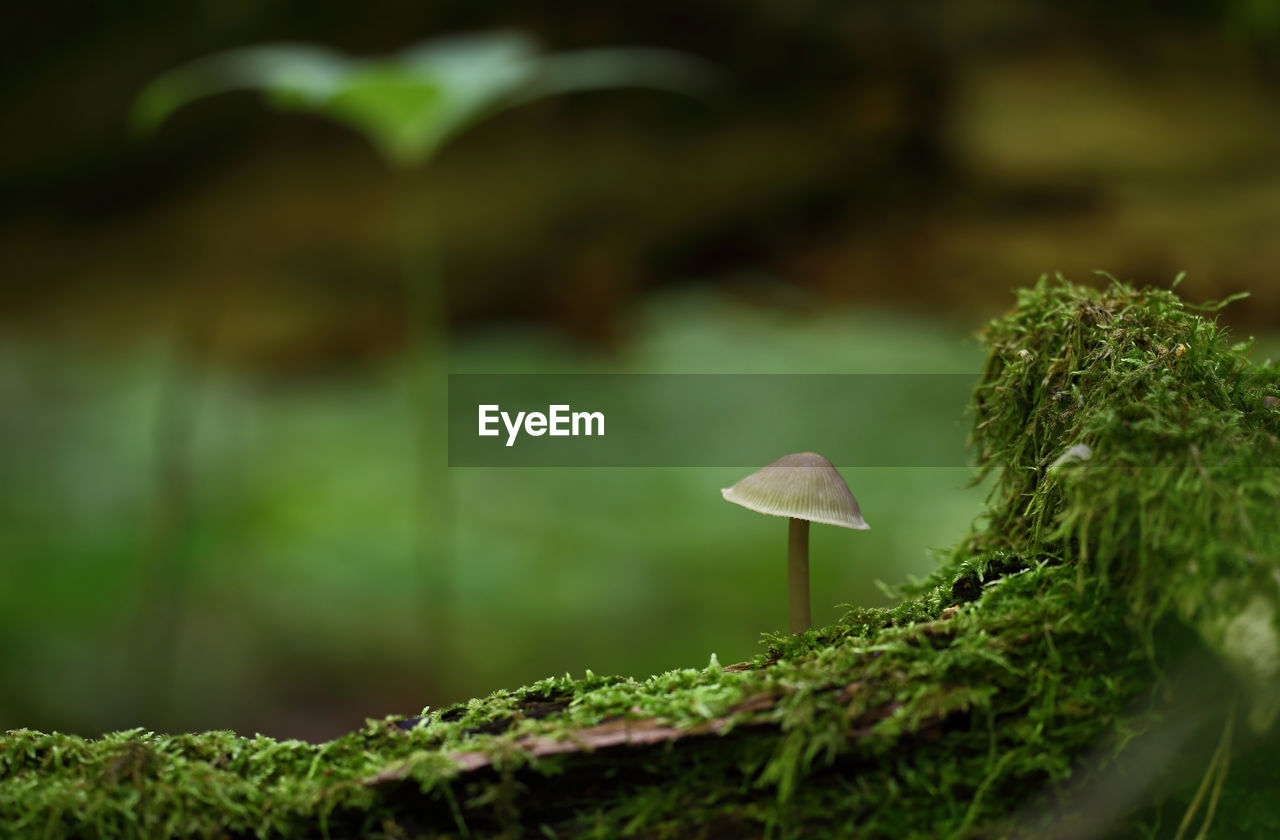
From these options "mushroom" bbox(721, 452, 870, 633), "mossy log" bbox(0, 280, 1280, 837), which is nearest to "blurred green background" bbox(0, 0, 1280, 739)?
"mushroom" bbox(721, 452, 870, 633)

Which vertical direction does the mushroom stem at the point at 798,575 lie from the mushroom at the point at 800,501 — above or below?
below

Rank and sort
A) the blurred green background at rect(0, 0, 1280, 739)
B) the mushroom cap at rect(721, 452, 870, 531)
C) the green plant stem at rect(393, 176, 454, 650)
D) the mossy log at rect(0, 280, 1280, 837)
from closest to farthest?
the mossy log at rect(0, 280, 1280, 837)
the mushroom cap at rect(721, 452, 870, 531)
the green plant stem at rect(393, 176, 454, 650)
the blurred green background at rect(0, 0, 1280, 739)

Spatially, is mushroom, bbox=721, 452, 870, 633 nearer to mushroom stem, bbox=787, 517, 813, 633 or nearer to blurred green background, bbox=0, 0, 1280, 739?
mushroom stem, bbox=787, 517, 813, 633

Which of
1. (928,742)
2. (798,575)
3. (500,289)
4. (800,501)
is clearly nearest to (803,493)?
(800,501)

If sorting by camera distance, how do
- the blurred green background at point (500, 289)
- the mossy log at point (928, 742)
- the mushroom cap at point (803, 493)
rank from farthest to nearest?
the blurred green background at point (500, 289)
the mushroom cap at point (803, 493)
the mossy log at point (928, 742)

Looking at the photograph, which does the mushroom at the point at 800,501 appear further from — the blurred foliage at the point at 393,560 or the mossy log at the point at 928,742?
the blurred foliage at the point at 393,560

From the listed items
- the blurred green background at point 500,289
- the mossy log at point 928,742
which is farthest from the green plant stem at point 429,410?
the mossy log at point 928,742

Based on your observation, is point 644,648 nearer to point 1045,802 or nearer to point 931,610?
point 931,610

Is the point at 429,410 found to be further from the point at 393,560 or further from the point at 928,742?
the point at 928,742
